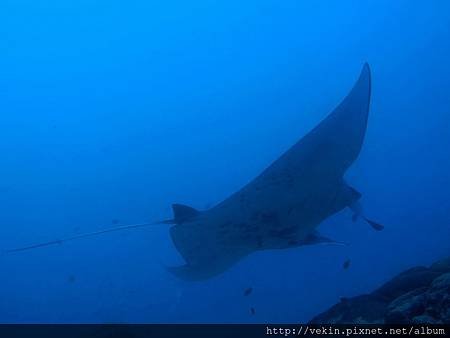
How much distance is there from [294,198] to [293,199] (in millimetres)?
14

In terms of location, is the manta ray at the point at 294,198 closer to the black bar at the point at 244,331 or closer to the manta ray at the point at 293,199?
the manta ray at the point at 293,199

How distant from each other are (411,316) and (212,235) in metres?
1.99

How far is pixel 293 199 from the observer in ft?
13.2

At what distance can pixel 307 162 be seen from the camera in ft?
13.0

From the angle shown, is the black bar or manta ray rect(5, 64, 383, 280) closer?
the black bar

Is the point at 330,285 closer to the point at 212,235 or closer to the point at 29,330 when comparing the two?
the point at 29,330

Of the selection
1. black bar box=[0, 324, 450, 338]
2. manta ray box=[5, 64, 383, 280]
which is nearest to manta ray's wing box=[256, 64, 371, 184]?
manta ray box=[5, 64, 383, 280]

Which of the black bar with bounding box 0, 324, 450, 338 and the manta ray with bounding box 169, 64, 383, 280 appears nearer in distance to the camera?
the black bar with bounding box 0, 324, 450, 338

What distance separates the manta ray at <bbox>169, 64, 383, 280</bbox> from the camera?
3.85 metres

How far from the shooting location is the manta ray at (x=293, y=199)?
385cm

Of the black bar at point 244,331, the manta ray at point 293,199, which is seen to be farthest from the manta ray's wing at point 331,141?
the black bar at point 244,331

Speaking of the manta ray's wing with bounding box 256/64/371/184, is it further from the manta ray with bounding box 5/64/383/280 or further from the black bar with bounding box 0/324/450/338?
the black bar with bounding box 0/324/450/338

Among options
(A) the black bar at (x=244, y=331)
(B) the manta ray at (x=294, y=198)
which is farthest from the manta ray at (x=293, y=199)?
(A) the black bar at (x=244, y=331)

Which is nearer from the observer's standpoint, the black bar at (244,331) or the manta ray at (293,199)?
the black bar at (244,331)
